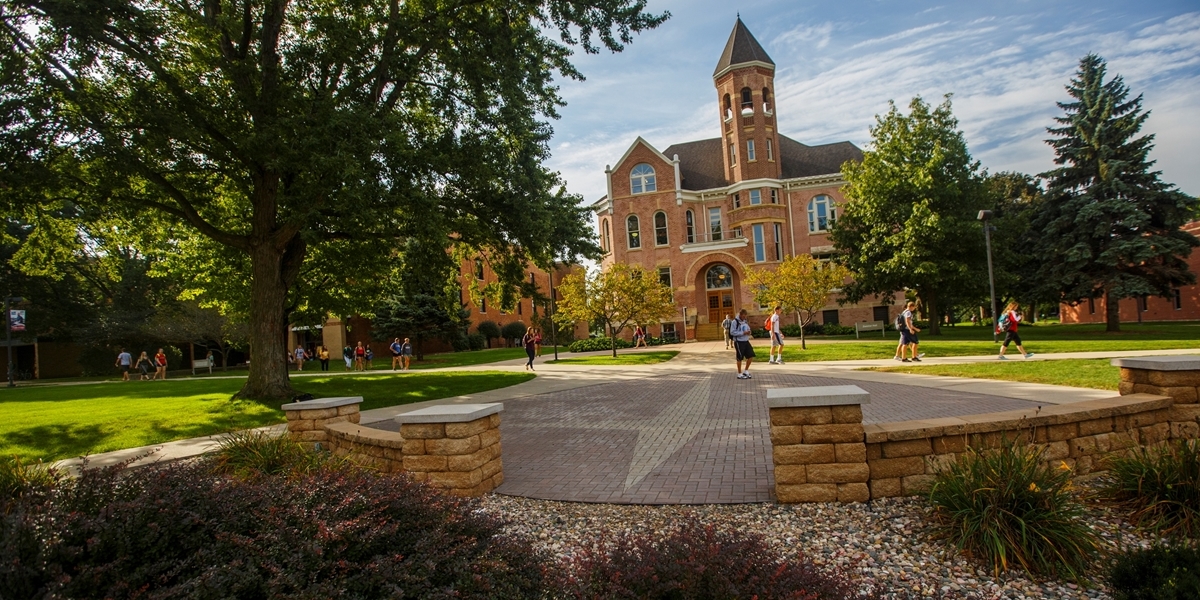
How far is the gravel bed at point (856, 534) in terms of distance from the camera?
3.65 meters

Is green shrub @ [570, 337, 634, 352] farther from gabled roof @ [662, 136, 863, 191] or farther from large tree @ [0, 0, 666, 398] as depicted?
large tree @ [0, 0, 666, 398]

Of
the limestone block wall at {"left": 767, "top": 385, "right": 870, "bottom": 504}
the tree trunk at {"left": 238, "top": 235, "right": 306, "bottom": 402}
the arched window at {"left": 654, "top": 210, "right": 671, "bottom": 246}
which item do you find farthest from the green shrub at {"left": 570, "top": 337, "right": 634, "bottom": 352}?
the limestone block wall at {"left": 767, "top": 385, "right": 870, "bottom": 504}

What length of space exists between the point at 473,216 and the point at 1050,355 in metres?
17.2

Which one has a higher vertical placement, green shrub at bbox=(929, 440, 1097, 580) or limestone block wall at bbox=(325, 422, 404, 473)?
limestone block wall at bbox=(325, 422, 404, 473)

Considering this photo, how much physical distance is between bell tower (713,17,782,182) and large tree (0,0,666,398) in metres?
27.5

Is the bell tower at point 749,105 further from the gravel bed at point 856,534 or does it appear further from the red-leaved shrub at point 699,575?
the red-leaved shrub at point 699,575

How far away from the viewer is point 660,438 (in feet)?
27.5

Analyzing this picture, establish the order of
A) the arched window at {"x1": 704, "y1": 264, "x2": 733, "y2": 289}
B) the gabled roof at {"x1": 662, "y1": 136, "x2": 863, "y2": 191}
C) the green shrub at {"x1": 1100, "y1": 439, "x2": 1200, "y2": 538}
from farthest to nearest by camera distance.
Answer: the gabled roof at {"x1": 662, "y1": 136, "x2": 863, "y2": 191} < the arched window at {"x1": 704, "y1": 264, "x2": 733, "y2": 289} < the green shrub at {"x1": 1100, "y1": 439, "x2": 1200, "y2": 538}

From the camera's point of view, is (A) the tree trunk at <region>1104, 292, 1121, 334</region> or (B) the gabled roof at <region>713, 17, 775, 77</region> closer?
(A) the tree trunk at <region>1104, 292, 1121, 334</region>

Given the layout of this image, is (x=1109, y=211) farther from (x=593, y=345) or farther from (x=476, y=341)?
(x=476, y=341)

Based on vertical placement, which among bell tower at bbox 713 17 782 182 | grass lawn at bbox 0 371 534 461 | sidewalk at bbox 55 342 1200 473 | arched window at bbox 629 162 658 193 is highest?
bell tower at bbox 713 17 782 182

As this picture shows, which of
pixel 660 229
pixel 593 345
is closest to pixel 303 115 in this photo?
pixel 593 345

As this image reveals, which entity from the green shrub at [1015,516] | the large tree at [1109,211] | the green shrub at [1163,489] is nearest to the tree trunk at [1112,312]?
the large tree at [1109,211]

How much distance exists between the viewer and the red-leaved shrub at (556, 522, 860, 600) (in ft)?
9.20
